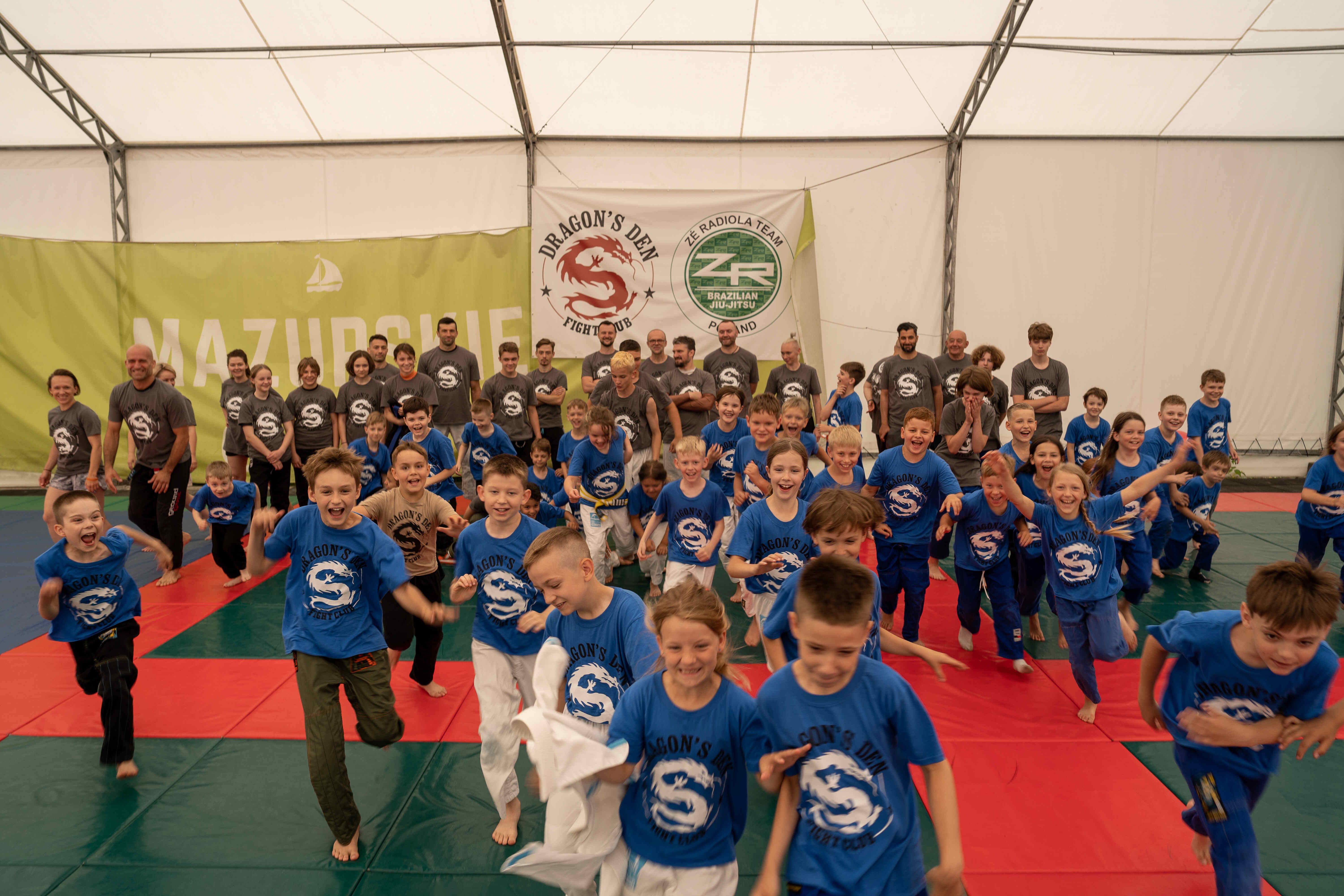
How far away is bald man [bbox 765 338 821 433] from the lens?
8.23m

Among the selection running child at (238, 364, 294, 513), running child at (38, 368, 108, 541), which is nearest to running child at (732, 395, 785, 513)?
running child at (238, 364, 294, 513)

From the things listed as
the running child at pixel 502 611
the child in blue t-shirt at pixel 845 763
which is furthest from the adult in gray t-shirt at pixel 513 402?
the child in blue t-shirt at pixel 845 763

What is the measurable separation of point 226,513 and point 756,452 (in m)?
5.08

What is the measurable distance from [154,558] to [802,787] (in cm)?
865

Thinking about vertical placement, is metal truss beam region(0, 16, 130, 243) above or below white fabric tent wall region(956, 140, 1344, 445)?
above

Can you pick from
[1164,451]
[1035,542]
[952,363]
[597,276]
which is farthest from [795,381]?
[597,276]

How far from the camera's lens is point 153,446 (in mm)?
7004

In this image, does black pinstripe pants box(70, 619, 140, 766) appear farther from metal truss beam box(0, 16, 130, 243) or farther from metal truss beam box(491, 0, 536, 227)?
metal truss beam box(0, 16, 130, 243)

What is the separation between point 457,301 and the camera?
1121 centimetres

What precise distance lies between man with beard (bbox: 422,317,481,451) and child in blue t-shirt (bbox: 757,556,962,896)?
746 centimetres

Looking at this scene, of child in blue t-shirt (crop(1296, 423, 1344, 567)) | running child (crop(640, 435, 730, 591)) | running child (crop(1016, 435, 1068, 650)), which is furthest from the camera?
child in blue t-shirt (crop(1296, 423, 1344, 567))

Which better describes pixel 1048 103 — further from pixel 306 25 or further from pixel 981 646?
pixel 306 25

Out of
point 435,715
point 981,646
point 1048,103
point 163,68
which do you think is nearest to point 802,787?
point 435,715

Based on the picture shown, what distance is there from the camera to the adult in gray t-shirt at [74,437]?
6988 mm
